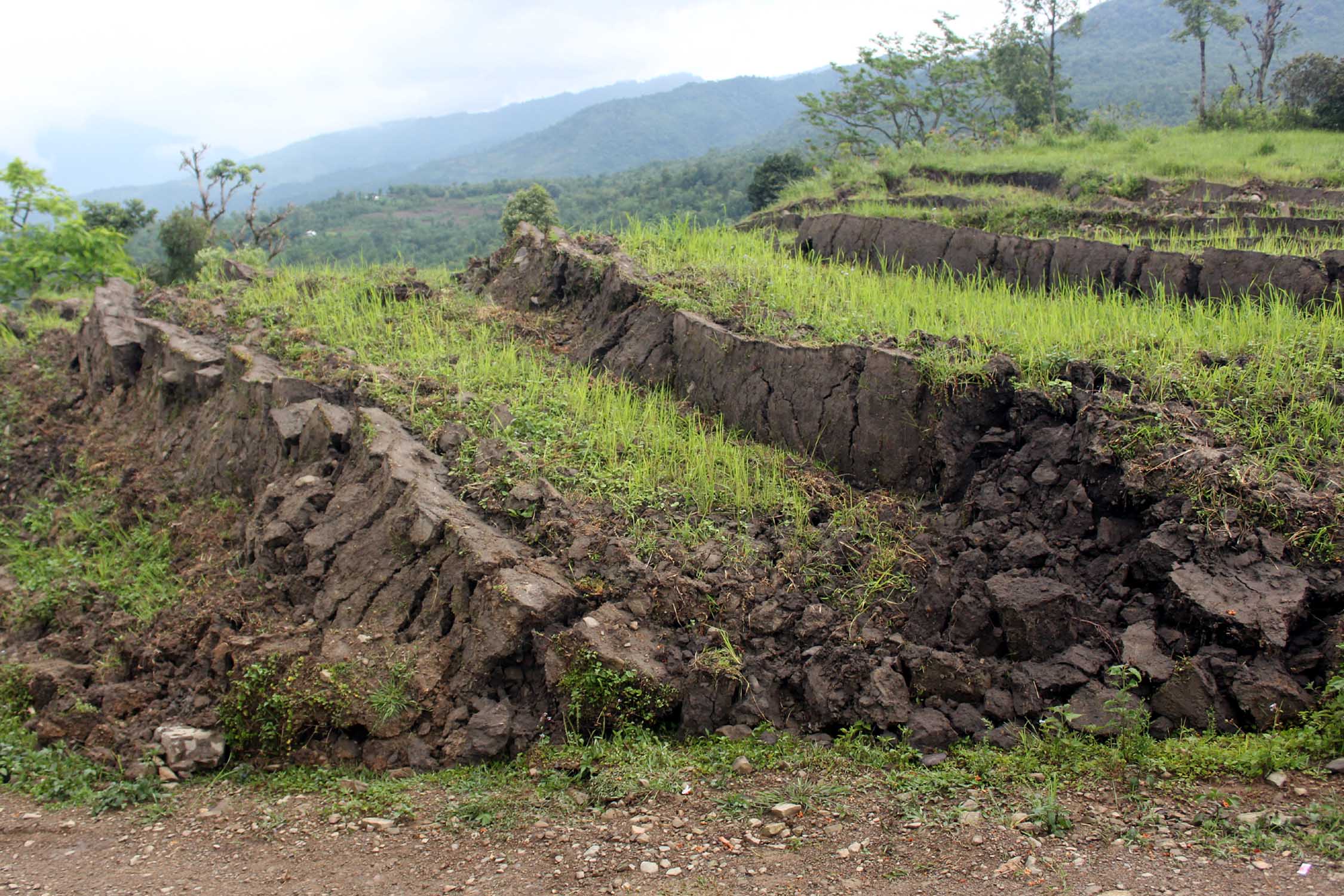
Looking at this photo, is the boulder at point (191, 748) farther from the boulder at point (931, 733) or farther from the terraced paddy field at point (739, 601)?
the boulder at point (931, 733)

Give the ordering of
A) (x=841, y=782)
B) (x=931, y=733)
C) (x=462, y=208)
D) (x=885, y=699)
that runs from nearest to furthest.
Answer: (x=841, y=782)
(x=931, y=733)
(x=885, y=699)
(x=462, y=208)

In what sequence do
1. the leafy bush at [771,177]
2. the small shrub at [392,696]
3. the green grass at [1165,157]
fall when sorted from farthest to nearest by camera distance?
the leafy bush at [771,177], the green grass at [1165,157], the small shrub at [392,696]

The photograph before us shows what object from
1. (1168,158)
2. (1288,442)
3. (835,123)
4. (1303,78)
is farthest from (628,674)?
(835,123)

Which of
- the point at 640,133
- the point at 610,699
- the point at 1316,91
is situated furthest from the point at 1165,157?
the point at 640,133

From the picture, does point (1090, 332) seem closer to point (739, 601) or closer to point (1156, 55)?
point (739, 601)

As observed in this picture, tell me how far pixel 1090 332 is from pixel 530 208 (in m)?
11.5

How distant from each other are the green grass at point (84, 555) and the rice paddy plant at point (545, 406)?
2173 mm

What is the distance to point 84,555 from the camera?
23.7ft

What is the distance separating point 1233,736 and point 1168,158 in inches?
466

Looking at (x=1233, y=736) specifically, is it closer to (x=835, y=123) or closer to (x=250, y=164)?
(x=250, y=164)

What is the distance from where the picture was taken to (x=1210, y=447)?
493 centimetres

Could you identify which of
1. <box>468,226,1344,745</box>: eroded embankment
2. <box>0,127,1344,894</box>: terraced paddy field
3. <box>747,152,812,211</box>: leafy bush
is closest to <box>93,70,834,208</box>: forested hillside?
<box>747,152,812,211</box>: leafy bush

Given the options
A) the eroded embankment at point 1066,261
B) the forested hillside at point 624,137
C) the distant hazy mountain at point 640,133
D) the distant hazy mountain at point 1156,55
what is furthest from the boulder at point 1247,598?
the distant hazy mountain at point 640,133

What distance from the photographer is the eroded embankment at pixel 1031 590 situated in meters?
4.17
